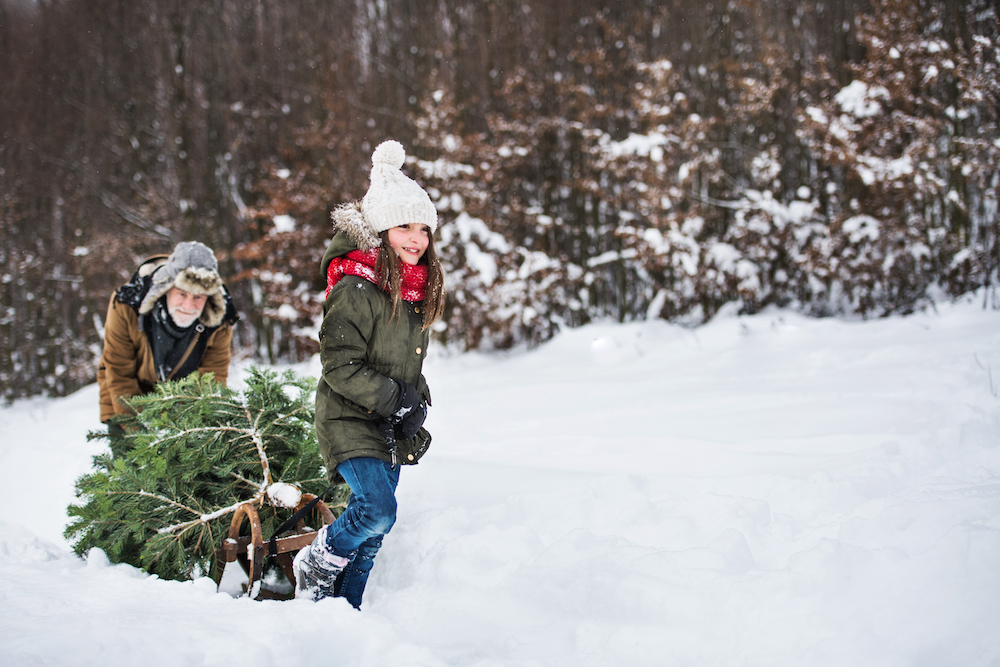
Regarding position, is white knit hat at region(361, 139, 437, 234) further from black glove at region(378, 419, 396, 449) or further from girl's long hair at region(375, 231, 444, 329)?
black glove at region(378, 419, 396, 449)

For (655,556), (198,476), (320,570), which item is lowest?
(655,556)

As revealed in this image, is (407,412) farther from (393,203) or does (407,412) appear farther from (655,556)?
(655,556)

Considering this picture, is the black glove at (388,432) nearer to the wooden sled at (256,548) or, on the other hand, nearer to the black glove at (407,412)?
the black glove at (407,412)

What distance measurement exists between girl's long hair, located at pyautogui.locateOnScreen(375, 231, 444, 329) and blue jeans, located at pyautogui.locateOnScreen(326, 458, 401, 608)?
0.57 meters

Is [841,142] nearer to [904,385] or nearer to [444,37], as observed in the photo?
[904,385]

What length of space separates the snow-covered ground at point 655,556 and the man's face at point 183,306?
50.0 inches

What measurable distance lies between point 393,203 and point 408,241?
153 millimetres

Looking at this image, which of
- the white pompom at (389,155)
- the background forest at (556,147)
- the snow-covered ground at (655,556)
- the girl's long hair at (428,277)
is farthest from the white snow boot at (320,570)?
the background forest at (556,147)

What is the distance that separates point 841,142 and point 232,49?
12.1 m

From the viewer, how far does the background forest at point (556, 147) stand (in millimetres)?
7992

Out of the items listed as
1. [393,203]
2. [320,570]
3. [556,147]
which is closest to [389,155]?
[393,203]

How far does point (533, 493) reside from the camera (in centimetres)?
313

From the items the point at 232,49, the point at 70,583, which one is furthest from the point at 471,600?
the point at 232,49

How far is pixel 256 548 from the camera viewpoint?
2256mm
